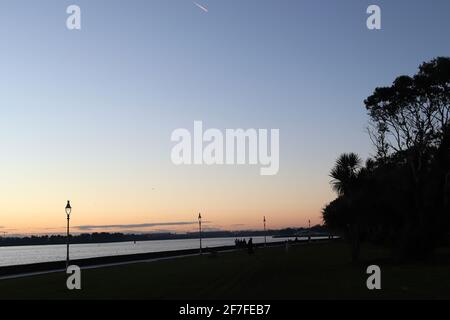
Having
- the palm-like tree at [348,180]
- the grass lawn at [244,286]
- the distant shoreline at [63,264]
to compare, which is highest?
the palm-like tree at [348,180]

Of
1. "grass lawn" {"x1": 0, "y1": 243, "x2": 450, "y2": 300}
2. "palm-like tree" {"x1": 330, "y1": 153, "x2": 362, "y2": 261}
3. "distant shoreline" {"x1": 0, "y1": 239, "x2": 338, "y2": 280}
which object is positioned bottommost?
"distant shoreline" {"x1": 0, "y1": 239, "x2": 338, "y2": 280}

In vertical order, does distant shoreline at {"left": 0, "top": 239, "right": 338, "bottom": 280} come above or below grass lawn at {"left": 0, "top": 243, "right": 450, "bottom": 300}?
below

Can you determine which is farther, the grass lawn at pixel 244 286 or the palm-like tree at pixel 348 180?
the palm-like tree at pixel 348 180

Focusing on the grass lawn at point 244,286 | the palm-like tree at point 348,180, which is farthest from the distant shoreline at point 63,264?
the palm-like tree at point 348,180

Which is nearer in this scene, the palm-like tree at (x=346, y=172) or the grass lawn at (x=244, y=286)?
the grass lawn at (x=244, y=286)

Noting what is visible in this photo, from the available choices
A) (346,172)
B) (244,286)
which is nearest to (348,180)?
(346,172)

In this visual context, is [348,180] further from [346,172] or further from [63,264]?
[63,264]

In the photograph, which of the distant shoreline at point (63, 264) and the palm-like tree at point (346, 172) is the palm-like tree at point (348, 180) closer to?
the palm-like tree at point (346, 172)

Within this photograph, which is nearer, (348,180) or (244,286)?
(244,286)

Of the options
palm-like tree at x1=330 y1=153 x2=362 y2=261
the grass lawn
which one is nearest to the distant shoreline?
the grass lawn

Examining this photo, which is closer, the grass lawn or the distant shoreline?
the grass lawn

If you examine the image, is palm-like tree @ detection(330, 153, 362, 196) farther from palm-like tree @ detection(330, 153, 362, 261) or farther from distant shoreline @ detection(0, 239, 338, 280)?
distant shoreline @ detection(0, 239, 338, 280)

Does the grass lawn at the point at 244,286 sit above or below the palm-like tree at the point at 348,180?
below
